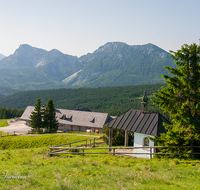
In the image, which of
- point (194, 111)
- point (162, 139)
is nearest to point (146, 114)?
point (162, 139)

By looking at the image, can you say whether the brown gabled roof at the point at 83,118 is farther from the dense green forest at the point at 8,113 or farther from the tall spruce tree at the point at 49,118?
the dense green forest at the point at 8,113

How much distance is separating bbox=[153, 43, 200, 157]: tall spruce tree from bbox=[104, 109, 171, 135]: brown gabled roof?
8.13 ft

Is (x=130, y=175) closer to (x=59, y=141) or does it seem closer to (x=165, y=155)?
(x=165, y=155)

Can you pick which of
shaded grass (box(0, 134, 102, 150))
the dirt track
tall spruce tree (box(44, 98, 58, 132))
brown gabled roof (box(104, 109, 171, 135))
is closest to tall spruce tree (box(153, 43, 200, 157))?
brown gabled roof (box(104, 109, 171, 135))

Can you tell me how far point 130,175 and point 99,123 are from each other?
163 ft

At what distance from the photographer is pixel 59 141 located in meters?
36.9

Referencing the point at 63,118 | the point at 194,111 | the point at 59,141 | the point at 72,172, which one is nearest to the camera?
the point at 72,172

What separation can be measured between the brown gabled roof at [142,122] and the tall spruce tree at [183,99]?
2.48m

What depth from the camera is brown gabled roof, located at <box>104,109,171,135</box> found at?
60.1 feet

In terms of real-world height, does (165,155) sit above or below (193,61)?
below

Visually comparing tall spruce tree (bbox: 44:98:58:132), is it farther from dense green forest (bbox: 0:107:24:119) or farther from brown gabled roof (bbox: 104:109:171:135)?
dense green forest (bbox: 0:107:24:119)

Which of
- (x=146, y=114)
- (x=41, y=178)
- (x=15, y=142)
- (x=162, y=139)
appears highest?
(x=146, y=114)

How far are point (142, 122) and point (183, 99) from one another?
17.6 feet

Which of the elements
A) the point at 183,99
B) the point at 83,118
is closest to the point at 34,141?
the point at 83,118
